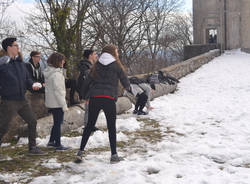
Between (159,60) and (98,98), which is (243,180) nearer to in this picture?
(98,98)

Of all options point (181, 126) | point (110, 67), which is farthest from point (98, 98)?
point (181, 126)

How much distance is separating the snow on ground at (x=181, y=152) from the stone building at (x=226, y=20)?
752 inches

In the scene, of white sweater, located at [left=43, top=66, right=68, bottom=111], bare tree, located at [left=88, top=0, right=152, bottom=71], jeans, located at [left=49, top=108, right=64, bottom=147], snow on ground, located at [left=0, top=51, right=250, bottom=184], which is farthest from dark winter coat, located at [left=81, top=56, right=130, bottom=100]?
bare tree, located at [left=88, top=0, right=152, bottom=71]

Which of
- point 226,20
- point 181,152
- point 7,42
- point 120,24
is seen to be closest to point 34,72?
point 7,42

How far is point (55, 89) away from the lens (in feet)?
16.4

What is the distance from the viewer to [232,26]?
2667 centimetres

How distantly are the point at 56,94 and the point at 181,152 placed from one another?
2.07 m

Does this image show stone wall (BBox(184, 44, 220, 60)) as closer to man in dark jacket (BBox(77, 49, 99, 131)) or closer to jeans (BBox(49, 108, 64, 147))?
man in dark jacket (BBox(77, 49, 99, 131))

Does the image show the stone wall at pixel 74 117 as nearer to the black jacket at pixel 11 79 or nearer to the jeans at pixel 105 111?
the black jacket at pixel 11 79

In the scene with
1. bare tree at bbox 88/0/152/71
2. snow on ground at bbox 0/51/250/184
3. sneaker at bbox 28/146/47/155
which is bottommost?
snow on ground at bbox 0/51/250/184

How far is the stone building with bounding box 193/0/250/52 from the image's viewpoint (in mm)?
26375

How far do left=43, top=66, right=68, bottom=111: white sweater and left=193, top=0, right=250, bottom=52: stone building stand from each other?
2317cm

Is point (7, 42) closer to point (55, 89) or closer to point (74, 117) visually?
point (55, 89)

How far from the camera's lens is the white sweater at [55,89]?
5.00m
